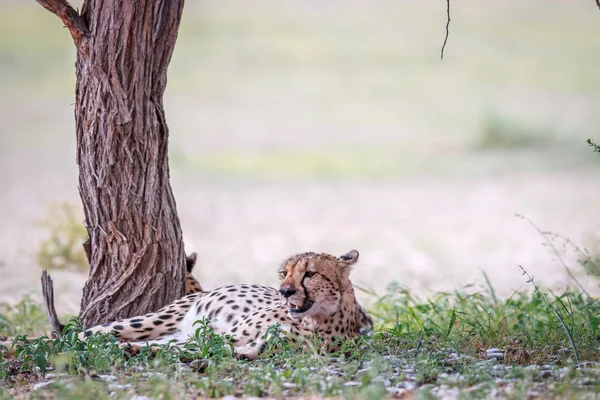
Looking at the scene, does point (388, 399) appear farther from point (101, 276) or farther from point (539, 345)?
point (101, 276)

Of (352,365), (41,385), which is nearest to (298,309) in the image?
(352,365)

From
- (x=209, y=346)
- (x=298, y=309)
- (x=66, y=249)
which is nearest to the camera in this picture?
(x=209, y=346)

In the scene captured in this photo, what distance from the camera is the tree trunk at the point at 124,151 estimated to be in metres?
4.37

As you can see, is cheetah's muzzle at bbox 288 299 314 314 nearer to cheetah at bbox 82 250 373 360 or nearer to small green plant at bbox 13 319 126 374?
cheetah at bbox 82 250 373 360

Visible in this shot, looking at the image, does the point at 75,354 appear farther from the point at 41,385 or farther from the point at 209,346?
the point at 209,346

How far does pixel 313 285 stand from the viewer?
13.8 feet

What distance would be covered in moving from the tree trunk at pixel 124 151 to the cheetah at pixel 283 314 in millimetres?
168

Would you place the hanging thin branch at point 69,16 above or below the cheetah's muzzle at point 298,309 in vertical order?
above

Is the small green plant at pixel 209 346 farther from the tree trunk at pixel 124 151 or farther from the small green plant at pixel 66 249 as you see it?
the small green plant at pixel 66 249

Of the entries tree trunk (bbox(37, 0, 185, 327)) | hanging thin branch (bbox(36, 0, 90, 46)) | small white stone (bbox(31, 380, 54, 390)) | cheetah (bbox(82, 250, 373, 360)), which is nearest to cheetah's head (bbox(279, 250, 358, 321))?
cheetah (bbox(82, 250, 373, 360))

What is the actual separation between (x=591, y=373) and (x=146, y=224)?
199 centimetres

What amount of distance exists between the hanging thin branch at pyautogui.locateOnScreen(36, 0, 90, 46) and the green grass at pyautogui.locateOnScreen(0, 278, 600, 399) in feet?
3.91

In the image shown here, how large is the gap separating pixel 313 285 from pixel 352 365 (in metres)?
0.72

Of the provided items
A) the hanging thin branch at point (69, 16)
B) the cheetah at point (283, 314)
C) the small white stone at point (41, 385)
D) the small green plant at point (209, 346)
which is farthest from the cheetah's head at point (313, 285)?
the hanging thin branch at point (69, 16)
